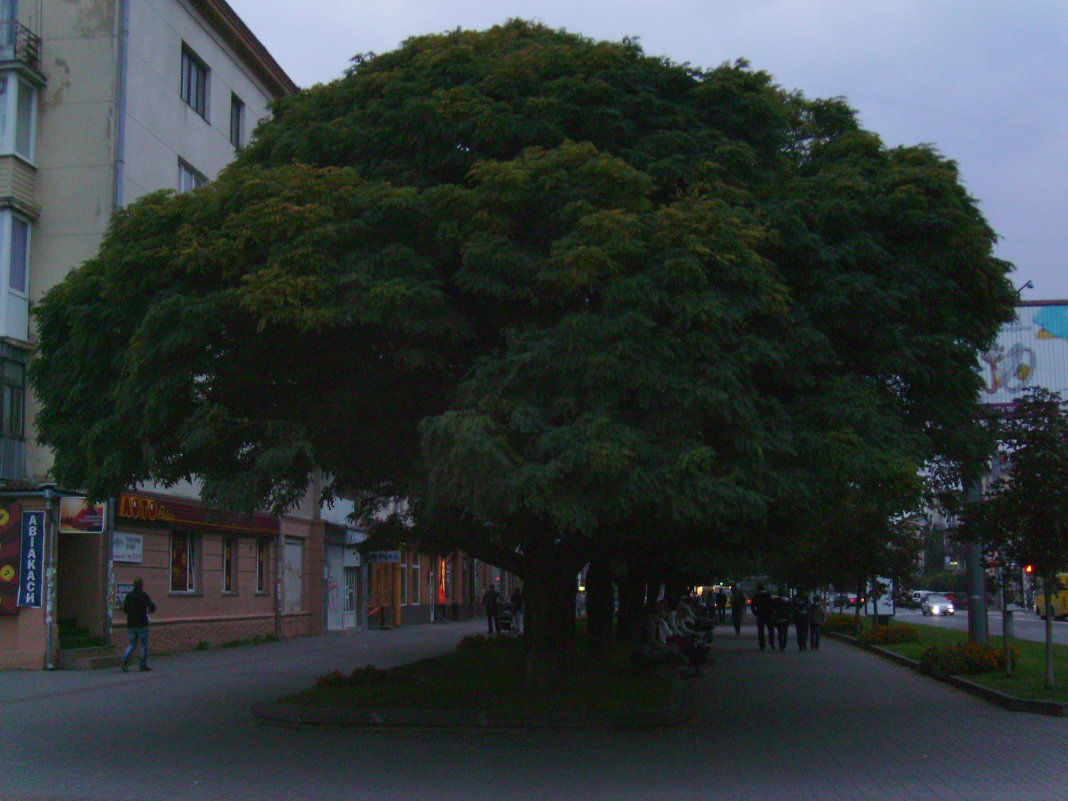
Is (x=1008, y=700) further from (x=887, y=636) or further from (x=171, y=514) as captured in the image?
(x=171, y=514)

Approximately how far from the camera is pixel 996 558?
18.7 meters

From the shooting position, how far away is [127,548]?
86.0 feet

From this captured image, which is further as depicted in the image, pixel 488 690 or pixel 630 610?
pixel 630 610

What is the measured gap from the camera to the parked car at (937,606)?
73.2 m

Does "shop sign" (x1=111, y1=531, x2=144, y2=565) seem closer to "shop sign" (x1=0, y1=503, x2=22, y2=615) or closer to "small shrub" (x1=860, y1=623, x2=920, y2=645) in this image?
"shop sign" (x1=0, y1=503, x2=22, y2=615)

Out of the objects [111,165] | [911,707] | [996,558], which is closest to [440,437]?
[911,707]

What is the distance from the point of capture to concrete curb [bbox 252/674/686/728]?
14227 millimetres

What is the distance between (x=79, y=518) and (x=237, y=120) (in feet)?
47.2

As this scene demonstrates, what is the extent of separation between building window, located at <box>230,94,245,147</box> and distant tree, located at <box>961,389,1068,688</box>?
23249 mm

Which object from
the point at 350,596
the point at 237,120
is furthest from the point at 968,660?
the point at 350,596

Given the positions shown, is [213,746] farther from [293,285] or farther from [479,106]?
[479,106]

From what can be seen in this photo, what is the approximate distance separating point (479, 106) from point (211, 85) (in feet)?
71.0

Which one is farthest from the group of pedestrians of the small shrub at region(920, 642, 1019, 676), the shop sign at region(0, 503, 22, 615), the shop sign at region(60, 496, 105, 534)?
the shop sign at region(0, 503, 22, 615)

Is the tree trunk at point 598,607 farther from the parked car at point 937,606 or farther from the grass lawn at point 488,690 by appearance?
the parked car at point 937,606
